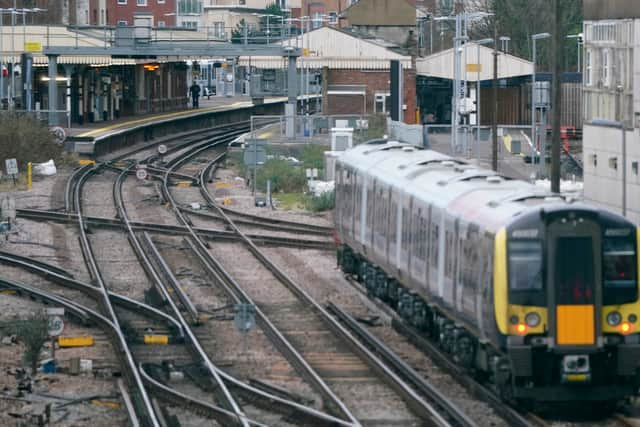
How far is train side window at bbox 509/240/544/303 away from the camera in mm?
14148

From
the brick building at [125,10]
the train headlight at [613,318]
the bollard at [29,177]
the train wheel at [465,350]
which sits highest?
the brick building at [125,10]

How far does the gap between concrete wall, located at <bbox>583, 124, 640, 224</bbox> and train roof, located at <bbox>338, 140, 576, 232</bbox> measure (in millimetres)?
8223

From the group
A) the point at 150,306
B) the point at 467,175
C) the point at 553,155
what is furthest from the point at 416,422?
the point at 553,155

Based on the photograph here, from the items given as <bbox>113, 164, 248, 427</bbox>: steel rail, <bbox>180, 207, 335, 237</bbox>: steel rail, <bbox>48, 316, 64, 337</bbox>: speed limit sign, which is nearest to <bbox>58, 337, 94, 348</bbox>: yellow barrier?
<bbox>48, 316, 64, 337</bbox>: speed limit sign

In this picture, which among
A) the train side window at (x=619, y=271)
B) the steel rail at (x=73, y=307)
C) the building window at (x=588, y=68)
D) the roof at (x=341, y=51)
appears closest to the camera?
the train side window at (x=619, y=271)

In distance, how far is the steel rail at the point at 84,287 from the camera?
20.4m

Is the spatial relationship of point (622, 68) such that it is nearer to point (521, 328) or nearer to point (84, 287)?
point (84, 287)

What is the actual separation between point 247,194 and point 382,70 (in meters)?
21.6

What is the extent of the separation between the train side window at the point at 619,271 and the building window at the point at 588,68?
21468 mm

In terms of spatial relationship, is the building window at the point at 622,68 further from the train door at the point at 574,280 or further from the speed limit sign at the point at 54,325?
the train door at the point at 574,280

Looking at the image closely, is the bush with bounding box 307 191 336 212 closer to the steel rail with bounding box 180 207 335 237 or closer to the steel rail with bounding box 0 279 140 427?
the steel rail with bounding box 180 207 335 237

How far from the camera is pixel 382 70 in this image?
199ft

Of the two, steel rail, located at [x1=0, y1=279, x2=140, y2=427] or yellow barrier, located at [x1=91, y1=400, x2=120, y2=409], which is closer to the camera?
yellow barrier, located at [x1=91, y1=400, x2=120, y2=409]

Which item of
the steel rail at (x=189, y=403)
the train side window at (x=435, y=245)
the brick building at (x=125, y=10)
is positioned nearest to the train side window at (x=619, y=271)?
the train side window at (x=435, y=245)
